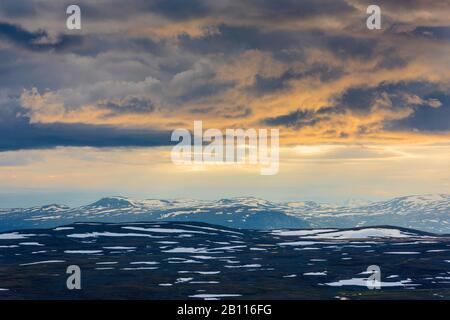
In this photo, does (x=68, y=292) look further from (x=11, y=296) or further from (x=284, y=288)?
(x=284, y=288)

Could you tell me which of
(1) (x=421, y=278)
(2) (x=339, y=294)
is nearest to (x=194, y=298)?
(2) (x=339, y=294)

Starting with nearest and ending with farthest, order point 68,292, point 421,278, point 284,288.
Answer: point 68,292 → point 284,288 → point 421,278

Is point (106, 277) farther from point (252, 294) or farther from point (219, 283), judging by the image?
point (252, 294)
